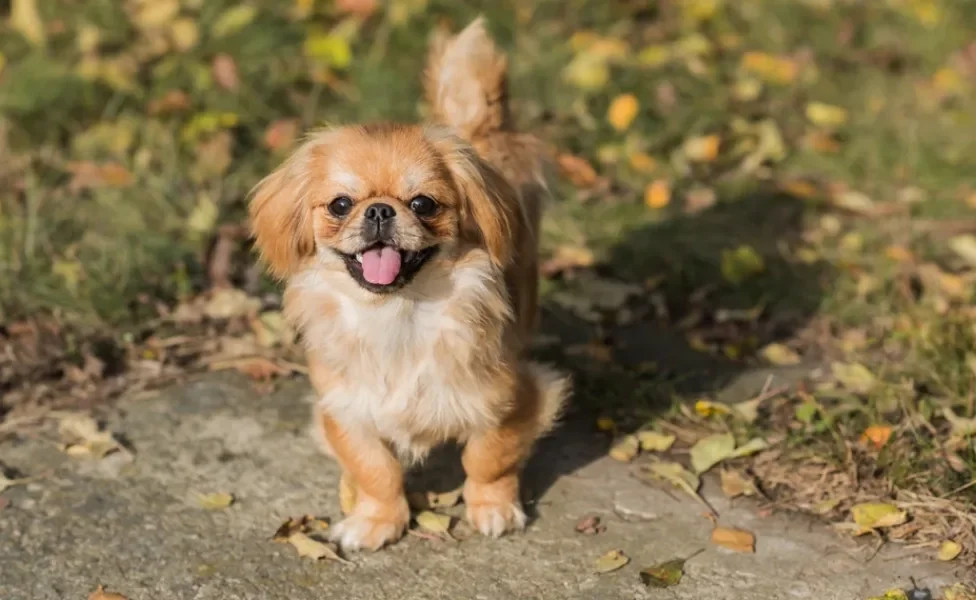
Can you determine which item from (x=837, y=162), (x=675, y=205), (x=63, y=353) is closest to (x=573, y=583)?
(x=63, y=353)

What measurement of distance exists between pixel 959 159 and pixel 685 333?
209 cm

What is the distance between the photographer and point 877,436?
3201 mm

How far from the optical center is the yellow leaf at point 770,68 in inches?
229

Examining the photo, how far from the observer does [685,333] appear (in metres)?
4.07

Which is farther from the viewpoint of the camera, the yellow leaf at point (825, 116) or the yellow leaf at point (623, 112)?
the yellow leaf at point (825, 116)

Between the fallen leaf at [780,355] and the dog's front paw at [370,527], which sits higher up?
the fallen leaf at [780,355]

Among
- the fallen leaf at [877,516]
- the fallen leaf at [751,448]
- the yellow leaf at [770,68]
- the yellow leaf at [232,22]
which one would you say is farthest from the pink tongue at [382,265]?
the yellow leaf at [770,68]

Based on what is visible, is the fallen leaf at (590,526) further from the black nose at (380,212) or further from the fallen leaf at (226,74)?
the fallen leaf at (226,74)

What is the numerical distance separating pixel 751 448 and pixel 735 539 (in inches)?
16.1

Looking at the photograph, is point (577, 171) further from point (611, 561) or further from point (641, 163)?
point (611, 561)

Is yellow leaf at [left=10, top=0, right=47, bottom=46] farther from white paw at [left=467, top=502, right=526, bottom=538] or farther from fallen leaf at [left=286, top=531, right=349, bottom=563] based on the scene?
white paw at [left=467, top=502, right=526, bottom=538]

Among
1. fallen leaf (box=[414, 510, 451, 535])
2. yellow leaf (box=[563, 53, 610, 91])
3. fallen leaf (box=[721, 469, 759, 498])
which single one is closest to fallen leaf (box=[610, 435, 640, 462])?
fallen leaf (box=[721, 469, 759, 498])

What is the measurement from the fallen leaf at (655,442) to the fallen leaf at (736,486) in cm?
21

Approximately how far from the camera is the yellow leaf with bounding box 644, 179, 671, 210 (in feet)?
15.8
